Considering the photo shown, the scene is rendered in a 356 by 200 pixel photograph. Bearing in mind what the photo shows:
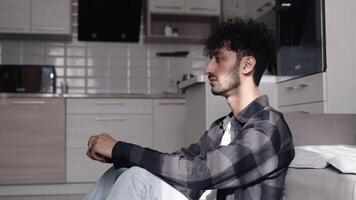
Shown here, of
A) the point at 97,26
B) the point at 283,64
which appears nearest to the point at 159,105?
the point at 97,26

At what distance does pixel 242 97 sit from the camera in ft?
4.49

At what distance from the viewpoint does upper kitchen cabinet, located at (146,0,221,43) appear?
4.23 meters

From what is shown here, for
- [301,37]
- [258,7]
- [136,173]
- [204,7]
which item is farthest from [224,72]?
[204,7]

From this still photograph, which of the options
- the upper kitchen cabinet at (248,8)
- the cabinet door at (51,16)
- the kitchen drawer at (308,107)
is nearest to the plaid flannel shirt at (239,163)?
the kitchen drawer at (308,107)

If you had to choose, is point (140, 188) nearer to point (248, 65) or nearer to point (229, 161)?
point (229, 161)

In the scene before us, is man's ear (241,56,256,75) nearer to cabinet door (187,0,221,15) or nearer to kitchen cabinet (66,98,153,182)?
kitchen cabinet (66,98,153,182)

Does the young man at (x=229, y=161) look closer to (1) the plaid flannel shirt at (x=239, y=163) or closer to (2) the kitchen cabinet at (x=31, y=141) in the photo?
(1) the plaid flannel shirt at (x=239, y=163)

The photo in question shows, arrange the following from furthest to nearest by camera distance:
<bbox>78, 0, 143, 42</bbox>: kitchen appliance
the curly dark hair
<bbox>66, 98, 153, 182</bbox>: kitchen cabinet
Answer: <bbox>78, 0, 143, 42</bbox>: kitchen appliance
<bbox>66, 98, 153, 182</bbox>: kitchen cabinet
the curly dark hair

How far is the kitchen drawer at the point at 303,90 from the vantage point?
2.34 meters

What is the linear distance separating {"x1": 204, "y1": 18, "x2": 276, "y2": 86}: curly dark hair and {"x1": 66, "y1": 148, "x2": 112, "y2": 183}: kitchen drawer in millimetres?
2442

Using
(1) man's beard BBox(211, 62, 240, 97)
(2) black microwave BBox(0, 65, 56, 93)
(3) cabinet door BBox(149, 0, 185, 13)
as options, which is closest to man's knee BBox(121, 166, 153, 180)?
(1) man's beard BBox(211, 62, 240, 97)

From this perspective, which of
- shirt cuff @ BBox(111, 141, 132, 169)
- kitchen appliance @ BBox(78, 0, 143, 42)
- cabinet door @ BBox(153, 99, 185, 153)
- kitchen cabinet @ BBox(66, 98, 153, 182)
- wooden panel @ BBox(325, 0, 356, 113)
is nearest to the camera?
shirt cuff @ BBox(111, 141, 132, 169)

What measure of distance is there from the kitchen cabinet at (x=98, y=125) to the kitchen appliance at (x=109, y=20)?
34.0 inches

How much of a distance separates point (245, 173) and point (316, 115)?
1.95 ft
